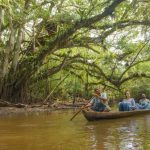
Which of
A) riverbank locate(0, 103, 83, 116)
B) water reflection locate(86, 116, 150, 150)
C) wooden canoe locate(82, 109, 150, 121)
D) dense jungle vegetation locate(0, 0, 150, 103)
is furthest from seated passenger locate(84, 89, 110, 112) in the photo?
riverbank locate(0, 103, 83, 116)

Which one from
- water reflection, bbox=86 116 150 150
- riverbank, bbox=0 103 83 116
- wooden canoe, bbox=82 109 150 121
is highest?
riverbank, bbox=0 103 83 116

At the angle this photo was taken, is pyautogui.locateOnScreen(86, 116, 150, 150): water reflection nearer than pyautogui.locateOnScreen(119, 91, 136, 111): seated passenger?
Yes

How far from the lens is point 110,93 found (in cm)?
2302

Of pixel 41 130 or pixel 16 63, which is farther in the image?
pixel 16 63

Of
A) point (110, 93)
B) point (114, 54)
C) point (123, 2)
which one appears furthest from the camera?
point (110, 93)

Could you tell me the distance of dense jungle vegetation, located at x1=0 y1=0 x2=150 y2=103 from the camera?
47.2 feet

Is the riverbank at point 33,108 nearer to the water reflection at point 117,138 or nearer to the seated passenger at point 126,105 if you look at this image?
the seated passenger at point 126,105

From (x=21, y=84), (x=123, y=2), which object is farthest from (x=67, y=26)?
(x=21, y=84)

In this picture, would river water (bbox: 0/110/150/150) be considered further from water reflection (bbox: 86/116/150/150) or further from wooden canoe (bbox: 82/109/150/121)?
wooden canoe (bbox: 82/109/150/121)

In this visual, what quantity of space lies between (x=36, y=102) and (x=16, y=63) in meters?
2.75

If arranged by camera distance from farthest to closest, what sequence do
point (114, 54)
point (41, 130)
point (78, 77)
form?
point (78, 77)
point (114, 54)
point (41, 130)

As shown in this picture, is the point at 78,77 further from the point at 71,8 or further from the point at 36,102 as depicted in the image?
the point at 71,8

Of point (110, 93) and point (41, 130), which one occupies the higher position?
point (110, 93)

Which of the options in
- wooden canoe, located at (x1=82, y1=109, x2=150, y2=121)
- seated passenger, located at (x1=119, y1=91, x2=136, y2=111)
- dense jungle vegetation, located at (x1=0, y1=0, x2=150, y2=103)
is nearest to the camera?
wooden canoe, located at (x1=82, y1=109, x2=150, y2=121)
